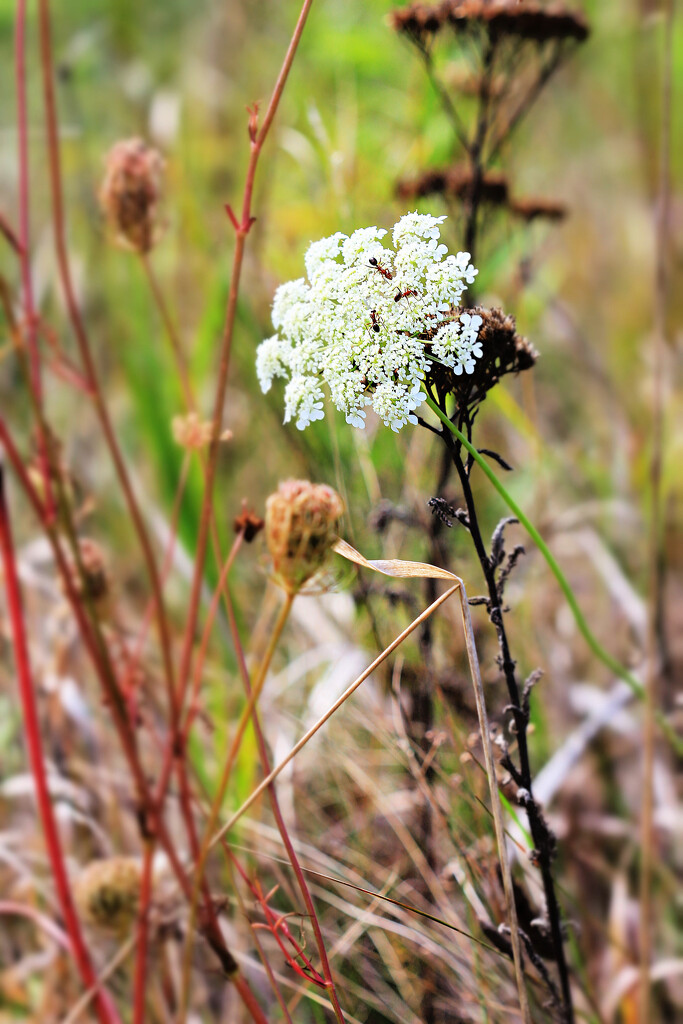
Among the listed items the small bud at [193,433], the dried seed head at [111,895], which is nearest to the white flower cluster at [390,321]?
the small bud at [193,433]

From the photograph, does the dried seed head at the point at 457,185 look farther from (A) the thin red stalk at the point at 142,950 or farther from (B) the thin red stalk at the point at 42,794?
(A) the thin red stalk at the point at 142,950

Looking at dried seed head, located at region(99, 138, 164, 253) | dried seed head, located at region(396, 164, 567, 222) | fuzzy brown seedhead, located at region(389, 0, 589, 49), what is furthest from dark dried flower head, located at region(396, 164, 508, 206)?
dried seed head, located at region(99, 138, 164, 253)

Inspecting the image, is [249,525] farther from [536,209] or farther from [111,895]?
[536,209]

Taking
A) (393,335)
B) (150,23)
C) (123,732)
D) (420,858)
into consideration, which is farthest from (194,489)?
(150,23)

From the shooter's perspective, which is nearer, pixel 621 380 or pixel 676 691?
pixel 676 691

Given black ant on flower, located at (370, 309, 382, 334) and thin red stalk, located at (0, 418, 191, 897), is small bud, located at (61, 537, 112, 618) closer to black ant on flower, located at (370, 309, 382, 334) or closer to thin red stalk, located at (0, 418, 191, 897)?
thin red stalk, located at (0, 418, 191, 897)

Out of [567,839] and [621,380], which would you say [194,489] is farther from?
[621,380]

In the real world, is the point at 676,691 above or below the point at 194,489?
below

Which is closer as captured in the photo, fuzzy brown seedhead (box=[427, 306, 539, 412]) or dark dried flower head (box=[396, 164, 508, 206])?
fuzzy brown seedhead (box=[427, 306, 539, 412])
